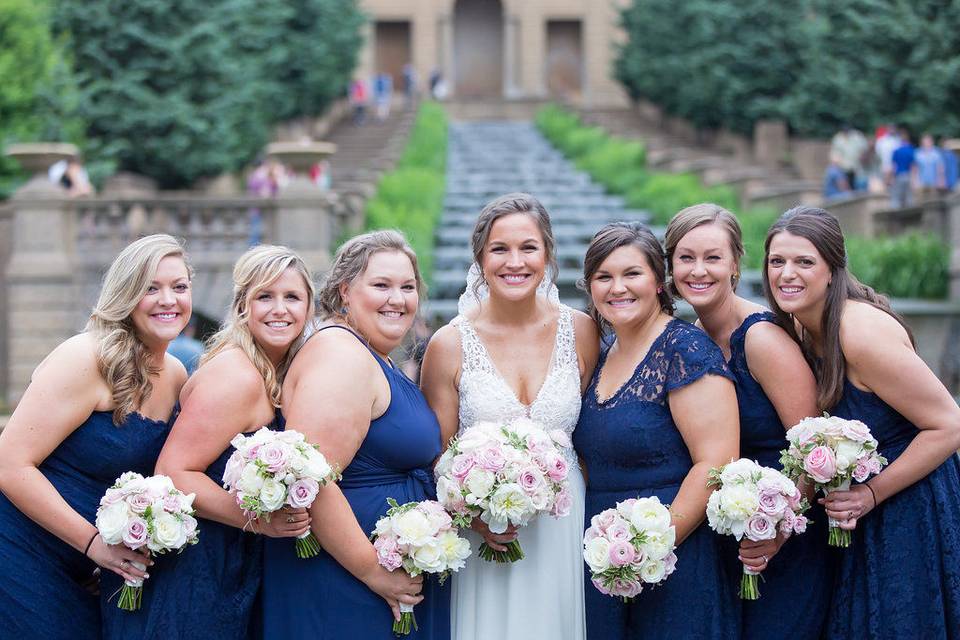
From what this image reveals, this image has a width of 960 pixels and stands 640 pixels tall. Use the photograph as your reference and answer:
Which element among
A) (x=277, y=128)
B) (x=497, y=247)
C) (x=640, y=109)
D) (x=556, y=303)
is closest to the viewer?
(x=497, y=247)

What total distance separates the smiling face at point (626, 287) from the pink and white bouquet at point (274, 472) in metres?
1.45

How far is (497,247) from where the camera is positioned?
4992 millimetres

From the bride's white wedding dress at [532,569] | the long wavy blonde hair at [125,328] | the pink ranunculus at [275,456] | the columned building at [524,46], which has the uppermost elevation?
the columned building at [524,46]

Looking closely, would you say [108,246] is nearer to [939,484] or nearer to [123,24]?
[123,24]

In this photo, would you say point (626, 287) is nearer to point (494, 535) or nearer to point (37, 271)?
point (494, 535)

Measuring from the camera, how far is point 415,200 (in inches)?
792

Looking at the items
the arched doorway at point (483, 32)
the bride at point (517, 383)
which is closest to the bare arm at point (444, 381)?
the bride at point (517, 383)

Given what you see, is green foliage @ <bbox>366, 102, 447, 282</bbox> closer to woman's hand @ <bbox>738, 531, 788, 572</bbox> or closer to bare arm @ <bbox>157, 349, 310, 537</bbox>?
bare arm @ <bbox>157, 349, 310, 537</bbox>

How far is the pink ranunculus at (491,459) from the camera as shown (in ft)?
14.2

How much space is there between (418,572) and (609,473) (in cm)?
95

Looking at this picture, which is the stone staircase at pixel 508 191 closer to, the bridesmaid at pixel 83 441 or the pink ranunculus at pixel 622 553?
the bridesmaid at pixel 83 441

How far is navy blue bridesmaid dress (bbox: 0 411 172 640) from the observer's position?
4.41 m

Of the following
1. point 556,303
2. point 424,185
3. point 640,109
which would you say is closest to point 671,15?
point 640,109

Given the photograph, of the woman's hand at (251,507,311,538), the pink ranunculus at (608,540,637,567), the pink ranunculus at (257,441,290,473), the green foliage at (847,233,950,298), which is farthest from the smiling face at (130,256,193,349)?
the green foliage at (847,233,950,298)
